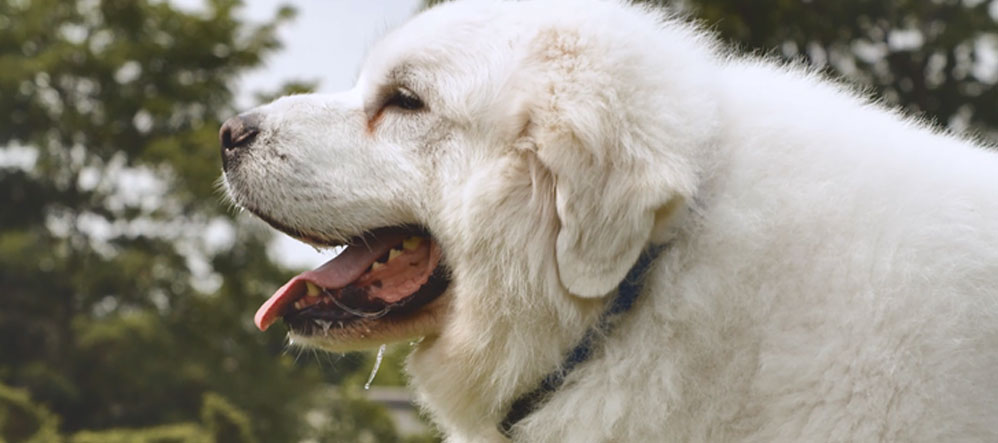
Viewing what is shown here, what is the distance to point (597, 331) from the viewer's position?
2.53 metres

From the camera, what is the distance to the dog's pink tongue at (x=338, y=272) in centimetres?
288

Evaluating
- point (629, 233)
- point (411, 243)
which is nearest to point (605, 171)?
point (629, 233)

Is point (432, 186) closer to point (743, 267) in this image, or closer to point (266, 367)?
point (743, 267)

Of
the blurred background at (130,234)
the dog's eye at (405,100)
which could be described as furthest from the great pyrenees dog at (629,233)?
the blurred background at (130,234)

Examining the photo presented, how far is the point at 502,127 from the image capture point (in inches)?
105

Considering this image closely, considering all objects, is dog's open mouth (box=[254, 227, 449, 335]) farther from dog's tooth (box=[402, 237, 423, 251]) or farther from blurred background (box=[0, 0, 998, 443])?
blurred background (box=[0, 0, 998, 443])

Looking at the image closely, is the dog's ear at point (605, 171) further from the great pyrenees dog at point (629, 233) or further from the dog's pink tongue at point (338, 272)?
the dog's pink tongue at point (338, 272)

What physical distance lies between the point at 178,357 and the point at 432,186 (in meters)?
17.6

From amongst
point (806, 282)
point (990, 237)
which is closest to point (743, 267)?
point (806, 282)

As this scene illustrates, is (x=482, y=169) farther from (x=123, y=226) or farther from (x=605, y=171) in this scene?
(x=123, y=226)

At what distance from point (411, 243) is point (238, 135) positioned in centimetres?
62

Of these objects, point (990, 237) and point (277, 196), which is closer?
point (990, 237)

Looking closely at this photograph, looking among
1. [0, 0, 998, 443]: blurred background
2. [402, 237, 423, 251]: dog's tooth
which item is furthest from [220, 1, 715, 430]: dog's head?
[0, 0, 998, 443]: blurred background

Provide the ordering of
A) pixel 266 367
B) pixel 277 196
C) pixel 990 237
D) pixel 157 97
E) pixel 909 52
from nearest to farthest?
pixel 990 237 < pixel 277 196 < pixel 909 52 < pixel 266 367 < pixel 157 97
